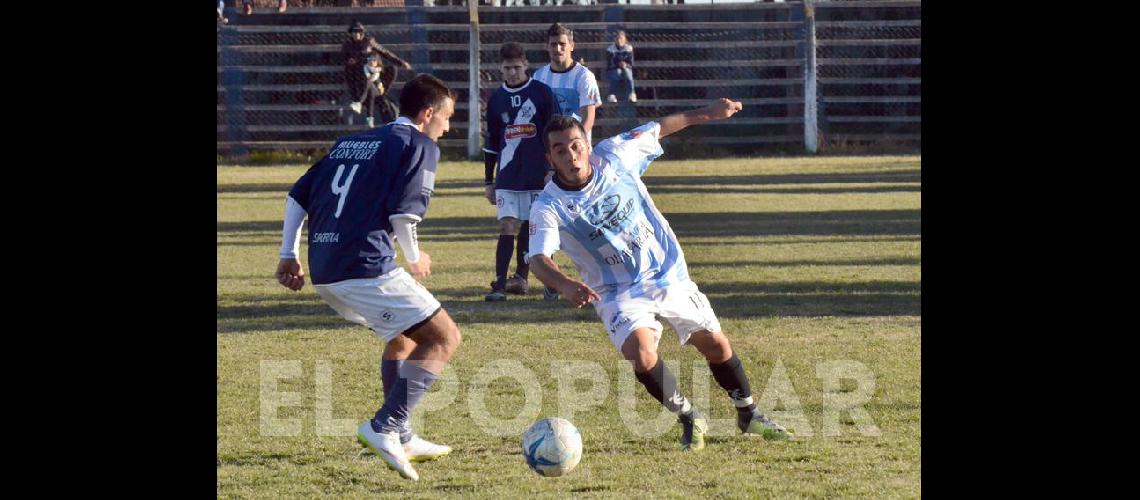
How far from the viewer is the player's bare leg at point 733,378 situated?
6.24m

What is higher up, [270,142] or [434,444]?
[270,142]

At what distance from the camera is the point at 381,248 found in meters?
5.95

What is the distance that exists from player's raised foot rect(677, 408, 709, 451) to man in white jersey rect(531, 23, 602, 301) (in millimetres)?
4170

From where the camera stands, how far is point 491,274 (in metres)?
11.5

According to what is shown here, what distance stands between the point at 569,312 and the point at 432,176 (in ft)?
12.0

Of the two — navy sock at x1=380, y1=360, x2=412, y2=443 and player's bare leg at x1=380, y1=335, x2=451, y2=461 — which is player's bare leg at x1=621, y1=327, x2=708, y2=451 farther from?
navy sock at x1=380, y1=360, x2=412, y2=443

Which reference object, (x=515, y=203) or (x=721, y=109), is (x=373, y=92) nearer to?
(x=515, y=203)

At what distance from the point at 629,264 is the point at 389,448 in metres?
1.39

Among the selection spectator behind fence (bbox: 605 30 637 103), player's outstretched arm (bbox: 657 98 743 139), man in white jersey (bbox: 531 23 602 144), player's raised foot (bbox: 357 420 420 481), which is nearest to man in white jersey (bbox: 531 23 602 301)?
man in white jersey (bbox: 531 23 602 144)

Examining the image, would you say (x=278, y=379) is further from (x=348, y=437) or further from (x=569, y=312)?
(x=569, y=312)

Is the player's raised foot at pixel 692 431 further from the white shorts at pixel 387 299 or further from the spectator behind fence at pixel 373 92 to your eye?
the spectator behind fence at pixel 373 92

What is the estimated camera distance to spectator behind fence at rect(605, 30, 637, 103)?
25.0m

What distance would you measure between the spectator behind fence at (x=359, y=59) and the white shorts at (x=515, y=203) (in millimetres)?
14280
